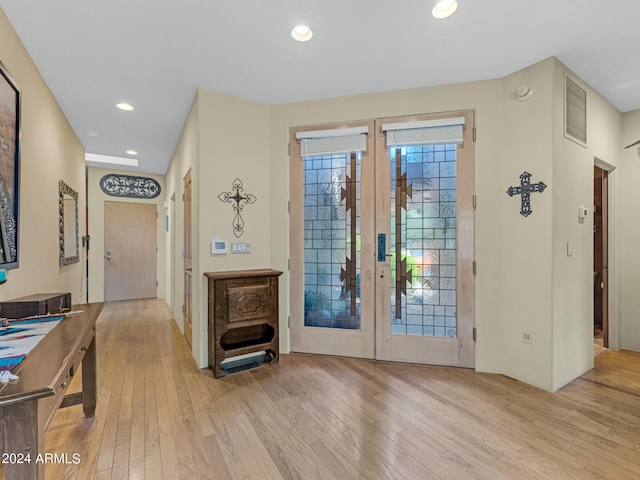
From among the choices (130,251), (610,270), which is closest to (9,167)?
(130,251)

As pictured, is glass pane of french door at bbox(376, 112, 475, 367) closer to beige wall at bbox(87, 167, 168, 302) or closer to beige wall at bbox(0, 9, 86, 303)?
beige wall at bbox(0, 9, 86, 303)

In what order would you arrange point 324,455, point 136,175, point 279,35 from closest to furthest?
point 324,455 < point 279,35 < point 136,175

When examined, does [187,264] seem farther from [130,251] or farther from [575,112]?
[575,112]

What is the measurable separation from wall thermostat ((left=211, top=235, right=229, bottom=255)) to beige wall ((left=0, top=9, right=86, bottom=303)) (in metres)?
1.33

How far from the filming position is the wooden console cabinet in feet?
8.70

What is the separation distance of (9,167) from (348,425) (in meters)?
2.72

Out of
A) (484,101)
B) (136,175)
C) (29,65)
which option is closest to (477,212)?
(484,101)

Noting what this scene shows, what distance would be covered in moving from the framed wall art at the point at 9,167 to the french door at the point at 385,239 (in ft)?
6.82

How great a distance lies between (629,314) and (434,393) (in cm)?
275

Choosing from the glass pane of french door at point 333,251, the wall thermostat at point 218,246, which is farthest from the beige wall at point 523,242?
the wall thermostat at point 218,246

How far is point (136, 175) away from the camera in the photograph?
605 cm

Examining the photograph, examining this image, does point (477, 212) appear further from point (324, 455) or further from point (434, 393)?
point (324, 455)

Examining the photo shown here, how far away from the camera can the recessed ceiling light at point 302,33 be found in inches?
81.6

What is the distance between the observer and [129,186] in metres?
5.98
